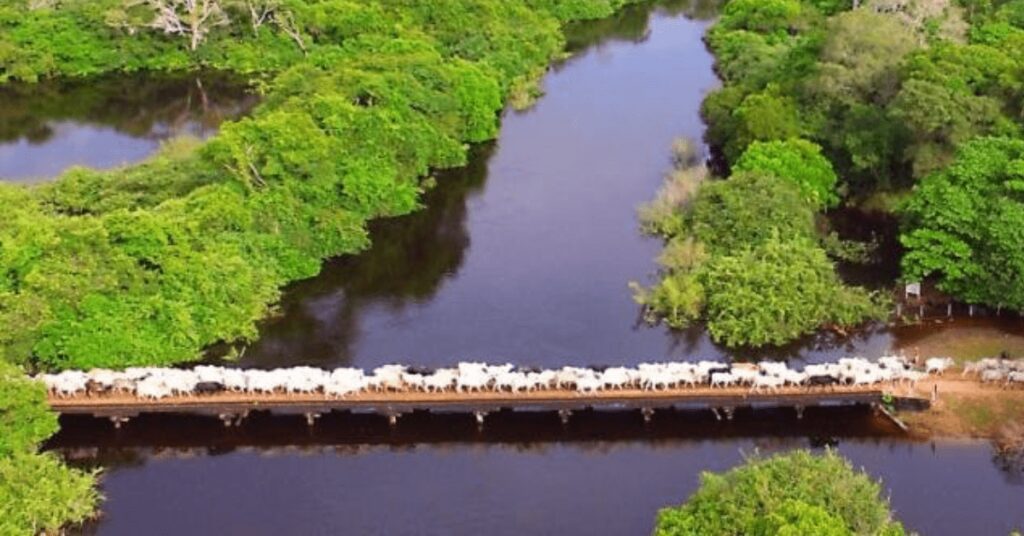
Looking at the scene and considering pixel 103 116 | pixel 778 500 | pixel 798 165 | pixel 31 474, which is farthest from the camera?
pixel 103 116

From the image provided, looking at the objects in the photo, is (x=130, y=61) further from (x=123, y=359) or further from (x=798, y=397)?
(x=798, y=397)

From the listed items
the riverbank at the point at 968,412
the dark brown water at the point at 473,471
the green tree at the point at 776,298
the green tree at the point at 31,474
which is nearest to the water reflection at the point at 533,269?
the green tree at the point at 776,298

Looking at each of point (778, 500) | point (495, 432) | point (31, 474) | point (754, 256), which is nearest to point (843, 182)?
point (754, 256)

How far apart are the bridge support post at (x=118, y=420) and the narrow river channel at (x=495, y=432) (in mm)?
409

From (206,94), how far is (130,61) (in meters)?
7.41

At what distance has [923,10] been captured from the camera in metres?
59.5

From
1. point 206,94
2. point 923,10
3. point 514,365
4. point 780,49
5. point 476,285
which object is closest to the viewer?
point 514,365

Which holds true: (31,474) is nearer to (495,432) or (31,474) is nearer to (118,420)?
(118,420)

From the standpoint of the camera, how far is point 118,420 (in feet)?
118

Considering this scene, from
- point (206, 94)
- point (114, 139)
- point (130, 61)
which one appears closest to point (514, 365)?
point (114, 139)

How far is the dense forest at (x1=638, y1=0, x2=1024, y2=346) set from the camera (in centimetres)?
4047

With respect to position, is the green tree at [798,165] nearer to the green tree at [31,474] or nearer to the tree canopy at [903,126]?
the tree canopy at [903,126]

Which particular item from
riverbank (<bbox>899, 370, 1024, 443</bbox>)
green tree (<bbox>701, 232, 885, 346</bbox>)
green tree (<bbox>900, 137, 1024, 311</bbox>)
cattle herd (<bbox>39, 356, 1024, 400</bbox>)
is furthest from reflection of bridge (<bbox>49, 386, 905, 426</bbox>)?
green tree (<bbox>900, 137, 1024, 311</bbox>)

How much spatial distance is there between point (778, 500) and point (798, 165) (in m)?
22.9
